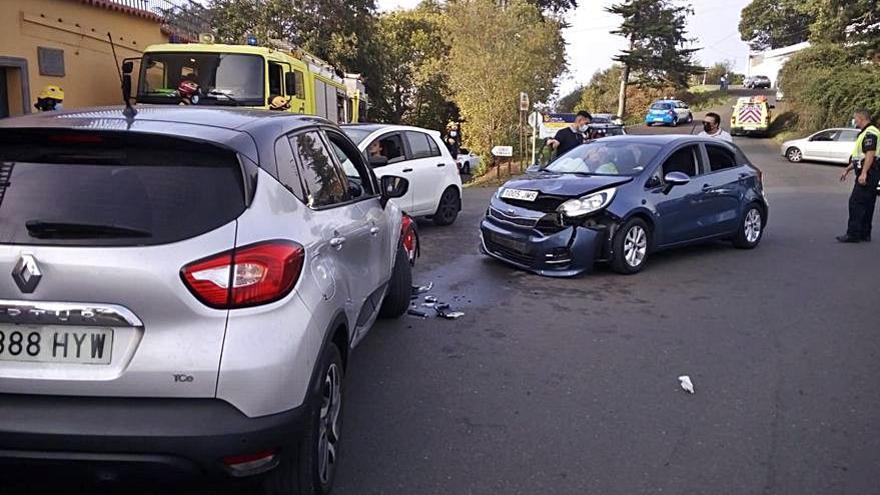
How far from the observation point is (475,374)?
481cm

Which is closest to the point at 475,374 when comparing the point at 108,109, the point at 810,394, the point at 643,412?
the point at 643,412

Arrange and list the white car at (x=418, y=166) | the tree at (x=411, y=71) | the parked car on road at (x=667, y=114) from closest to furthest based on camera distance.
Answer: the white car at (x=418, y=166)
the tree at (x=411, y=71)
the parked car on road at (x=667, y=114)

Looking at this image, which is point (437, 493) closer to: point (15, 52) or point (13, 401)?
point (13, 401)

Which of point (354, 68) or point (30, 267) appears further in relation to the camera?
point (354, 68)

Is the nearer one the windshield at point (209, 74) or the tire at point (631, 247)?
the tire at point (631, 247)

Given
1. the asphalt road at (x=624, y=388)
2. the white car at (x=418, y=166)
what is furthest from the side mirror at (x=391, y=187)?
the white car at (x=418, y=166)

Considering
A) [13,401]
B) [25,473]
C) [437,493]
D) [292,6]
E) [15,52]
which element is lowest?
[437,493]

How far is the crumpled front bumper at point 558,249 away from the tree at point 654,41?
152 ft

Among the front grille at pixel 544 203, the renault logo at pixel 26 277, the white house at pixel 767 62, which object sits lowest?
the front grille at pixel 544 203

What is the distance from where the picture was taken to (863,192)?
9492 mm

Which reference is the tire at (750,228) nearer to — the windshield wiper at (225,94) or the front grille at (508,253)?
the front grille at (508,253)

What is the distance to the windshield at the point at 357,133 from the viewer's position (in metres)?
9.79

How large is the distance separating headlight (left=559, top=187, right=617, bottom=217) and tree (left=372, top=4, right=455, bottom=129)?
2460 cm

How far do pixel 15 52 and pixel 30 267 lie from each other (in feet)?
35.2
